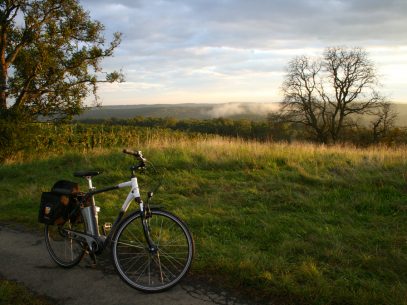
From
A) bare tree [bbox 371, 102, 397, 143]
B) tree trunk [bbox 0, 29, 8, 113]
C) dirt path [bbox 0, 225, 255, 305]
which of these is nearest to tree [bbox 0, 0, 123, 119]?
tree trunk [bbox 0, 29, 8, 113]

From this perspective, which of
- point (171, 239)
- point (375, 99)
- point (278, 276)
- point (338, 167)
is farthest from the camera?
point (375, 99)

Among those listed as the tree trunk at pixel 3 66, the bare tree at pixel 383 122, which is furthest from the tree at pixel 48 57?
the bare tree at pixel 383 122

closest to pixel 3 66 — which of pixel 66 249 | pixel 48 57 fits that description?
pixel 48 57

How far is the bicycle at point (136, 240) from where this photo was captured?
12.7ft

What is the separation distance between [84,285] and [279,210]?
3.66m

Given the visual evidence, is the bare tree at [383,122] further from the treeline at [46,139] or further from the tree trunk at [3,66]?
the tree trunk at [3,66]

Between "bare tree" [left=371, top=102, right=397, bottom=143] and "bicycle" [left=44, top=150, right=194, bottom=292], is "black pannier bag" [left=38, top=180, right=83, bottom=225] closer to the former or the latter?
"bicycle" [left=44, top=150, right=194, bottom=292]

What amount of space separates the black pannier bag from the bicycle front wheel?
0.75 meters

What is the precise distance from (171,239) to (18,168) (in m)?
9.01

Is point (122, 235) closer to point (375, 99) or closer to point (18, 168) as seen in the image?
point (18, 168)

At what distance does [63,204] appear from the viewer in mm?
4402

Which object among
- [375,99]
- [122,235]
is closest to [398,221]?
[122,235]

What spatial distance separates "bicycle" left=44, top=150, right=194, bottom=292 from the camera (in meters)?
3.88

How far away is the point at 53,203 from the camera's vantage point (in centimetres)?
446
